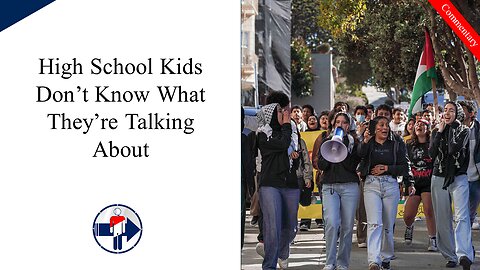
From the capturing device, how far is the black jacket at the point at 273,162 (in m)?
9.48

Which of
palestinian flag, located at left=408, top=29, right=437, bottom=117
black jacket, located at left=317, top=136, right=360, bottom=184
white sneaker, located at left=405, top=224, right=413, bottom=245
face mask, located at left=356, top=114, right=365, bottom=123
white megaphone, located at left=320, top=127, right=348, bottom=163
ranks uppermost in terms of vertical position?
palestinian flag, located at left=408, top=29, right=437, bottom=117

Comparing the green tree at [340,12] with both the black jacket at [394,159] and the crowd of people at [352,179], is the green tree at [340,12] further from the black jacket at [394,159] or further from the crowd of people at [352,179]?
the black jacket at [394,159]

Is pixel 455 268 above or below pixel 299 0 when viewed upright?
below

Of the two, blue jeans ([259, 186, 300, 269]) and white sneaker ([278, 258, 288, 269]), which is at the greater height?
blue jeans ([259, 186, 300, 269])

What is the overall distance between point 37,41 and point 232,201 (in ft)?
2.35

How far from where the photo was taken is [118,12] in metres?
2.78

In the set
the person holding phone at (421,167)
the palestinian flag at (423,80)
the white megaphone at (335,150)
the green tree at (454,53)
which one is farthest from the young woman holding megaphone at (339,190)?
the palestinian flag at (423,80)

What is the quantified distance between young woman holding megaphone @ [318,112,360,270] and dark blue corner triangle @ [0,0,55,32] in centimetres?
713

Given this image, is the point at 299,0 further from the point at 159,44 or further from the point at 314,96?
the point at 159,44

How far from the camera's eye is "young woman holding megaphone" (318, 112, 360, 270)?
9828mm

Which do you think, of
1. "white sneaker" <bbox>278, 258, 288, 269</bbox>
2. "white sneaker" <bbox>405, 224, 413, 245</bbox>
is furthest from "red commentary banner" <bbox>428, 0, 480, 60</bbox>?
"white sneaker" <bbox>405, 224, 413, 245</bbox>

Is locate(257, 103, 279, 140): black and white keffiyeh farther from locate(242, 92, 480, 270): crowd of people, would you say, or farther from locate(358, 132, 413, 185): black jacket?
locate(358, 132, 413, 185): black jacket

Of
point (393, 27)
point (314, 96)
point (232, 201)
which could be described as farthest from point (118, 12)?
point (314, 96)

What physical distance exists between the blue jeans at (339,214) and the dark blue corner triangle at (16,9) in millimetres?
7390
